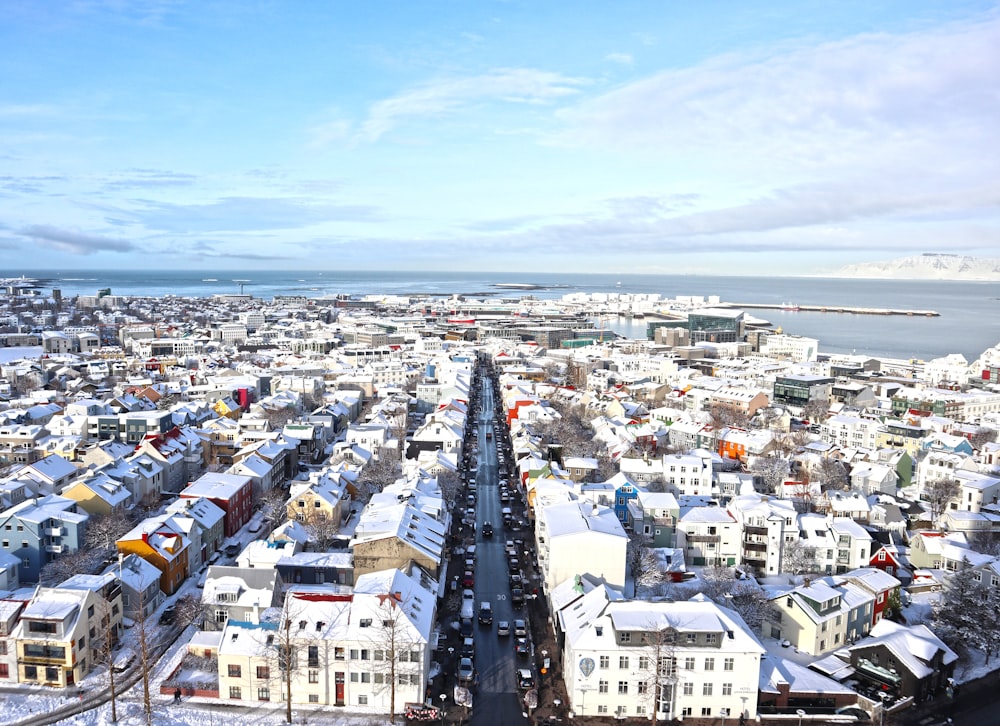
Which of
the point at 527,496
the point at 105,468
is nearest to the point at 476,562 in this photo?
the point at 527,496

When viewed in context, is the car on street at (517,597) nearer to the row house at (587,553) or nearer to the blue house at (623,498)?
the row house at (587,553)

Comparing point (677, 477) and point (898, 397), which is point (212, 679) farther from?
point (898, 397)

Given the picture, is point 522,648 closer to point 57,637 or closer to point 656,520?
point 656,520

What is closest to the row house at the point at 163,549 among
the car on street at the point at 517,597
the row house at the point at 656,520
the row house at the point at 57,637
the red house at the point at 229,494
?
the red house at the point at 229,494

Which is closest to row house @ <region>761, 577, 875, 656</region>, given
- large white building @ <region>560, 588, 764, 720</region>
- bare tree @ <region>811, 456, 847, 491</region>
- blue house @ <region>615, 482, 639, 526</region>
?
large white building @ <region>560, 588, 764, 720</region>

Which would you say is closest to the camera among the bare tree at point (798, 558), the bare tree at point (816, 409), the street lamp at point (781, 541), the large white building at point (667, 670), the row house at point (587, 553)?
the large white building at point (667, 670)

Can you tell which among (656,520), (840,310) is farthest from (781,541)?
(840,310)

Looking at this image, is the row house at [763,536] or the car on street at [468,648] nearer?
the car on street at [468,648]
